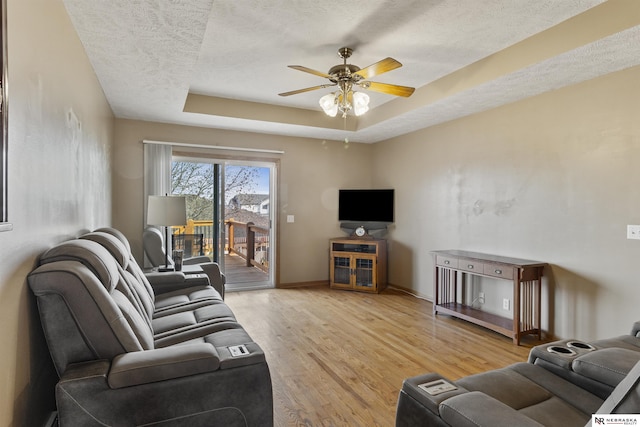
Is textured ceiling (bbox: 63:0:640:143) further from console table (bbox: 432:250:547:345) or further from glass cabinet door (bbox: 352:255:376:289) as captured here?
glass cabinet door (bbox: 352:255:376:289)

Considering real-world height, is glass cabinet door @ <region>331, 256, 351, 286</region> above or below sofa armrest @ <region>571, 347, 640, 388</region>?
below

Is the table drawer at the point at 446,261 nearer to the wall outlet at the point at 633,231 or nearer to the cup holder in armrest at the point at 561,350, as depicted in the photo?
the wall outlet at the point at 633,231

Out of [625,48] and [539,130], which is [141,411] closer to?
[625,48]

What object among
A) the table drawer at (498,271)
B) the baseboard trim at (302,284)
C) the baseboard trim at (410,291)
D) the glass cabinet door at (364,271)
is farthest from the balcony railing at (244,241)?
the table drawer at (498,271)

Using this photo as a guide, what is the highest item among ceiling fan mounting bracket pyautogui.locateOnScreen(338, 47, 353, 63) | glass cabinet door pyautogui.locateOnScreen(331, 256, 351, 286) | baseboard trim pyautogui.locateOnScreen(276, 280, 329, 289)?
ceiling fan mounting bracket pyautogui.locateOnScreen(338, 47, 353, 63)

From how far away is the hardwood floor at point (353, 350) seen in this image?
2346 mm

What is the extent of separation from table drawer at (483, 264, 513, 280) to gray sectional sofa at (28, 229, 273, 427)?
283 cm

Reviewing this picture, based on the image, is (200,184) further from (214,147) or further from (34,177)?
(34,177)

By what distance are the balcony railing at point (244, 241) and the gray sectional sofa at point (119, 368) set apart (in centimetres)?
372

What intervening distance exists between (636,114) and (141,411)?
4.01 metres

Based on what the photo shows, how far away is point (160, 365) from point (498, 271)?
3287mm

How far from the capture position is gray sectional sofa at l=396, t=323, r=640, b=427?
117 centimetres

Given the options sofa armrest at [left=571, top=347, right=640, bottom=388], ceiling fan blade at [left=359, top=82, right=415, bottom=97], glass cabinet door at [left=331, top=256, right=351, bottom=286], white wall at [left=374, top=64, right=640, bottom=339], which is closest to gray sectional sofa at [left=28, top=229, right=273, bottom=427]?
sofa armrest at [left=571, top=347, right=640, bottom=388]

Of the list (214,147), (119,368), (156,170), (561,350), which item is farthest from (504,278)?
(156,170)
